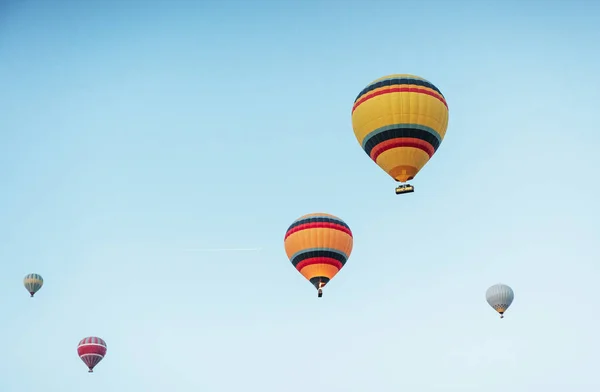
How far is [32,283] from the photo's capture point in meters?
80.4

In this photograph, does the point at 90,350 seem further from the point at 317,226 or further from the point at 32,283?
the point at 317,226

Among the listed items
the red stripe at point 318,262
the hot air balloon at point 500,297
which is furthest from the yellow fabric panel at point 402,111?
the hot air balloon at point 500,297

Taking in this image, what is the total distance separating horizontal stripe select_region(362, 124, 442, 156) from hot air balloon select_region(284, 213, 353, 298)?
7.97m

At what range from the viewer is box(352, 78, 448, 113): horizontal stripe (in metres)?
37.7

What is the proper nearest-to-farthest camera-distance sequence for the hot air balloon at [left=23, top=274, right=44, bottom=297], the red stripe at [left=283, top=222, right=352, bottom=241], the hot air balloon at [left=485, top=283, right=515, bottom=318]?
the red stripe at [left=283, top=222, right=352, bottom=241]
the hot air balloon at [left=485, top=283, right=515, bottom=318]
the hot air balloon at [left=23, top=274, right=44, bottom=297]

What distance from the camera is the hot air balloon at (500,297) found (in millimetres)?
67125

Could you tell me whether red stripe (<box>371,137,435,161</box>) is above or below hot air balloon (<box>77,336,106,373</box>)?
below

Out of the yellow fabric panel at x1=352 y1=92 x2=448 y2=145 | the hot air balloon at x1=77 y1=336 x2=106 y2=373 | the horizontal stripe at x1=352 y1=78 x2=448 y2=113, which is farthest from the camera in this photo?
the hot air balloon at x1=77 y1=336 x2=106 y2=373

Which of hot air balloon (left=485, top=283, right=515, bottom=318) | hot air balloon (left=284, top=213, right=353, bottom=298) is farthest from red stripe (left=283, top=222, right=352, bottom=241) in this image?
hot air balloon (left=485, top=283, right=515, bottom=318)

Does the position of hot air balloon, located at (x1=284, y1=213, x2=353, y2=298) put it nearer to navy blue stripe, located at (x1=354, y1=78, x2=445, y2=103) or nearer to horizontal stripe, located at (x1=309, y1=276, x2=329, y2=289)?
horizontal stripe, located at (x1=309, y1=276, x2=329, y2=289)

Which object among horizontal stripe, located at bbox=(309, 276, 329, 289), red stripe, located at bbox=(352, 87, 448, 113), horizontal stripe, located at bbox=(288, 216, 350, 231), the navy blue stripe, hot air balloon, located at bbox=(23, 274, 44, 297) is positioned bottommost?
horizontal stripe, located at bbox=(309, 276, 329, 289)

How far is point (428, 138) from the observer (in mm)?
38062

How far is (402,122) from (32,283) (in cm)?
5754

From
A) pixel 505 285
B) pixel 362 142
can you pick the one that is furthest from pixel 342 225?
pixel 505 285
